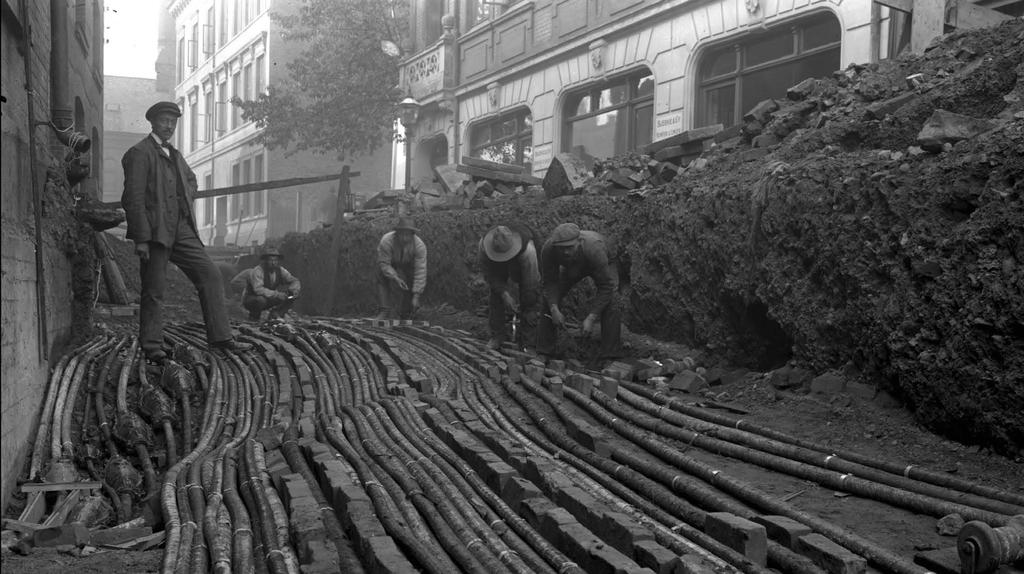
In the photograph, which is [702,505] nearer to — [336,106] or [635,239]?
[635,239]

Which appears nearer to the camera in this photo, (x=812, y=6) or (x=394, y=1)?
(x=812, y=6)

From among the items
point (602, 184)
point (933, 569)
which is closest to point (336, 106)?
point (602, 184)

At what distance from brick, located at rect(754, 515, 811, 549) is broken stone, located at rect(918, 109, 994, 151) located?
3765mm

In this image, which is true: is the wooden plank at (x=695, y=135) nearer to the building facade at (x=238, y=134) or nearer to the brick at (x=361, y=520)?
the brick at (x=361, y=520)

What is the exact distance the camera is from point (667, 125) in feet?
50.0

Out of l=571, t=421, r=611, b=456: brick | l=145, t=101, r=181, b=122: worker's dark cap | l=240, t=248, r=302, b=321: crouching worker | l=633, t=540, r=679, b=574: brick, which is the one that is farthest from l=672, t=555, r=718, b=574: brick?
l=240, t=248, r=302, b=321: crouching worker

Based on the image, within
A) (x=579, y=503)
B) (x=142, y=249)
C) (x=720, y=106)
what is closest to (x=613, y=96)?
(x=720, y=106)

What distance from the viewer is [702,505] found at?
15.1ft

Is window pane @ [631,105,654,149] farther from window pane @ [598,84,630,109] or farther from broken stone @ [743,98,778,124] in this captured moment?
broken stone @ [743,98,778,124]

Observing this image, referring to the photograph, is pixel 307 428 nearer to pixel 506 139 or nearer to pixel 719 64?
pixel 719 64

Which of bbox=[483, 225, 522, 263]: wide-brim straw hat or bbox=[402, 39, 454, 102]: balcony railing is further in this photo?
bbox=[402, 39, 454, 102]: balcony railing

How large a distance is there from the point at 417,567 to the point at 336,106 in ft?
74.8

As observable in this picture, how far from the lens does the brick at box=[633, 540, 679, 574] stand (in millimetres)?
3568

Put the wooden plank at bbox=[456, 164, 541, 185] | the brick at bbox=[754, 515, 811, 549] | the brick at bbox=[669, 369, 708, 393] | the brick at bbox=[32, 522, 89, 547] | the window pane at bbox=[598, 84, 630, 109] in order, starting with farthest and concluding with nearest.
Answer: the window pane at bbox=[598, 84, 630, 109]
the wooden plank at bbox=[456, 164, 541, 185]
the brick at bbox=[669, 369, 708, 393]
the brick at bbox=[32, 522, 89, 547]
the brick at bbox=[754, 515, 811, 549]
